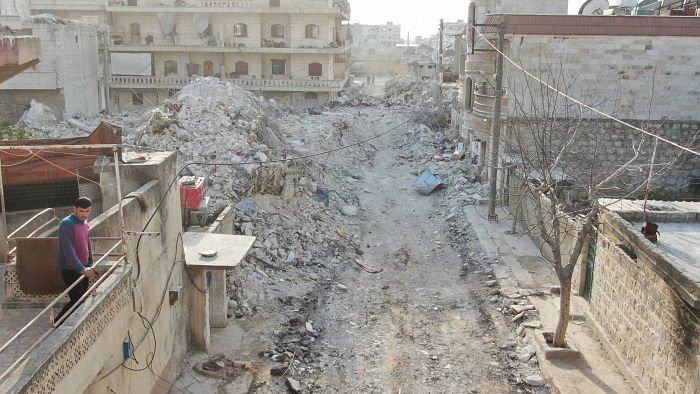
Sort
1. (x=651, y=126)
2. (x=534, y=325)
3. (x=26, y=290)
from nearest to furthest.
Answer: (x=26, y=290)
(x=534, y=325)
(x=651, y=126)

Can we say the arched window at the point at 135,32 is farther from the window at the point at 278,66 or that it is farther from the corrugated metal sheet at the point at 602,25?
the corrugated metal sheet at the point at 602,25

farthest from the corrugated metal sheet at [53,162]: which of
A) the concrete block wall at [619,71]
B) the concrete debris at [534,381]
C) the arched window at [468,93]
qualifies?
the arched window at [468,93]

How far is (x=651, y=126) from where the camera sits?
2117cm

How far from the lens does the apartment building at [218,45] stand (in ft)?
148

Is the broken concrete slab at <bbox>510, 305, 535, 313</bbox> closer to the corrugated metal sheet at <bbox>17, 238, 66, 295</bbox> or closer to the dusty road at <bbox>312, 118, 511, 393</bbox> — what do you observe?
the dusty road at <bbox>312, 118, 511, 393</bbox>

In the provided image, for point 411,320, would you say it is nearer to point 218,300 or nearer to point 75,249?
point 218,300

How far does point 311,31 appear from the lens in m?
45.7

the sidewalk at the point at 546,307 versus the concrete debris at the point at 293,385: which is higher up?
the sidewalk at the point at 546,307

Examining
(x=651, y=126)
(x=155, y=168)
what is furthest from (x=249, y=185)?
(x=651, y=126)

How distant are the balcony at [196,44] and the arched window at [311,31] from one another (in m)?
1.06

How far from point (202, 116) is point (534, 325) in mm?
13648

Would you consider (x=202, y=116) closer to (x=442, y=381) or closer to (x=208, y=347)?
(x=208, y=347)

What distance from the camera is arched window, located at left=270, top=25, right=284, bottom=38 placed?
4641 cm

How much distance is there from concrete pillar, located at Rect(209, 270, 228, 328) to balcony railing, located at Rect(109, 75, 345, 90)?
33.2 m
